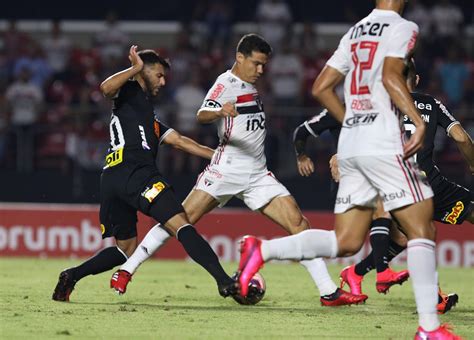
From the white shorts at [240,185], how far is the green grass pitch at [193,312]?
2.88ft

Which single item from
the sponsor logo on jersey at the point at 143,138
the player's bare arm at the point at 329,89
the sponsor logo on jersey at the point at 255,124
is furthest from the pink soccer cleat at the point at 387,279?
the player's bare arm at the point at 329,89

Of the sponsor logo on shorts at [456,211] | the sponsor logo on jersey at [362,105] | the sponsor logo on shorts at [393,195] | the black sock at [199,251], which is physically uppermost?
the sponsor logo on jersey at [362,105]

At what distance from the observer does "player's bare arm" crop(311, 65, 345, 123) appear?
21.9 feet

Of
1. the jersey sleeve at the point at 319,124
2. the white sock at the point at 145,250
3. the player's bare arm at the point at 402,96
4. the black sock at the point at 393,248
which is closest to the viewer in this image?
the player's bare arm at the point at 402,96

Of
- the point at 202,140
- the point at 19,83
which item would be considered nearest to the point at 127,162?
the point at 202,140

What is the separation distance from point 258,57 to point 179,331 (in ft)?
9.29

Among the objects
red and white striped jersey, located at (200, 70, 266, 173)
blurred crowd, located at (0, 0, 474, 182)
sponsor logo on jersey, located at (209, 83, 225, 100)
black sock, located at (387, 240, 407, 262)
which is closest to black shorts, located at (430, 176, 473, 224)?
black sock, located at (387, 240, 407, 262)

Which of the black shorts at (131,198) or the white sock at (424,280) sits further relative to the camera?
the black shorts at (131,198)

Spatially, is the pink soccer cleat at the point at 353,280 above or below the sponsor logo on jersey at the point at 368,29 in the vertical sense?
below

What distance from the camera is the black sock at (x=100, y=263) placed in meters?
8.47

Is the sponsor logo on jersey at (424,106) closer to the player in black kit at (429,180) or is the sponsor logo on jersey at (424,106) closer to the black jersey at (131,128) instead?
the player in black kit at (429,180)

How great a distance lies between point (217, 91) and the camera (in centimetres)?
876

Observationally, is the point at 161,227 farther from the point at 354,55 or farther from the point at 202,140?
the point at 202,140

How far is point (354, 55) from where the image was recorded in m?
6.56
